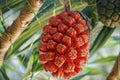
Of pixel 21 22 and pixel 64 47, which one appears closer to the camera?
pixel 64 47

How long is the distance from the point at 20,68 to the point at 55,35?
5.28ft

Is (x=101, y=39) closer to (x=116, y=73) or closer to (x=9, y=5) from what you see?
(x=116, y=73)

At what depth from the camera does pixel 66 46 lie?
3.70 ft

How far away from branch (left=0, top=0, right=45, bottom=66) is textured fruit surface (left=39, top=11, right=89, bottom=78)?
0.07m

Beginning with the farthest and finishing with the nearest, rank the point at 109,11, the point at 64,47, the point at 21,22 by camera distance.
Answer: the point at 109,11 → the point at 21,22 → the point at 64,47

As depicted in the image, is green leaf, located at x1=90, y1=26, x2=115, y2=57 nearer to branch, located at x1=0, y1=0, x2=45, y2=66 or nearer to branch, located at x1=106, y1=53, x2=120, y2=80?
branch, located at x1=106, y1=53, x2=120, y2=80

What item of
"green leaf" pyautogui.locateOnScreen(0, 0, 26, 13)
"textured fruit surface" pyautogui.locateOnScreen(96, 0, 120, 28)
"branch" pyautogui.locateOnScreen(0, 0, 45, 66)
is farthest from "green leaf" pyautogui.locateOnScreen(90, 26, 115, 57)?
"branch" pyautogui.locateOnScreen(0, 0, 45, 66)

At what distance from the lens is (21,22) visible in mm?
1272

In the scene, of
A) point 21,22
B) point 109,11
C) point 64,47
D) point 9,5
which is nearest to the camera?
point 64,47

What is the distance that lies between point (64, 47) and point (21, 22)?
0.72 ft

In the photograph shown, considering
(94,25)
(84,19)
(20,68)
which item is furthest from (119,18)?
(20,68)

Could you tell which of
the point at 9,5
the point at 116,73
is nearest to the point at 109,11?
the point at 116,73

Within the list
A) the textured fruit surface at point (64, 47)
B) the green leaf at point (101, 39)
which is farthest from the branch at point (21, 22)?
the green leaf at point (101, 39)

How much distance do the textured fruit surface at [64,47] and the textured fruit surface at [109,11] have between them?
1.99 ft
